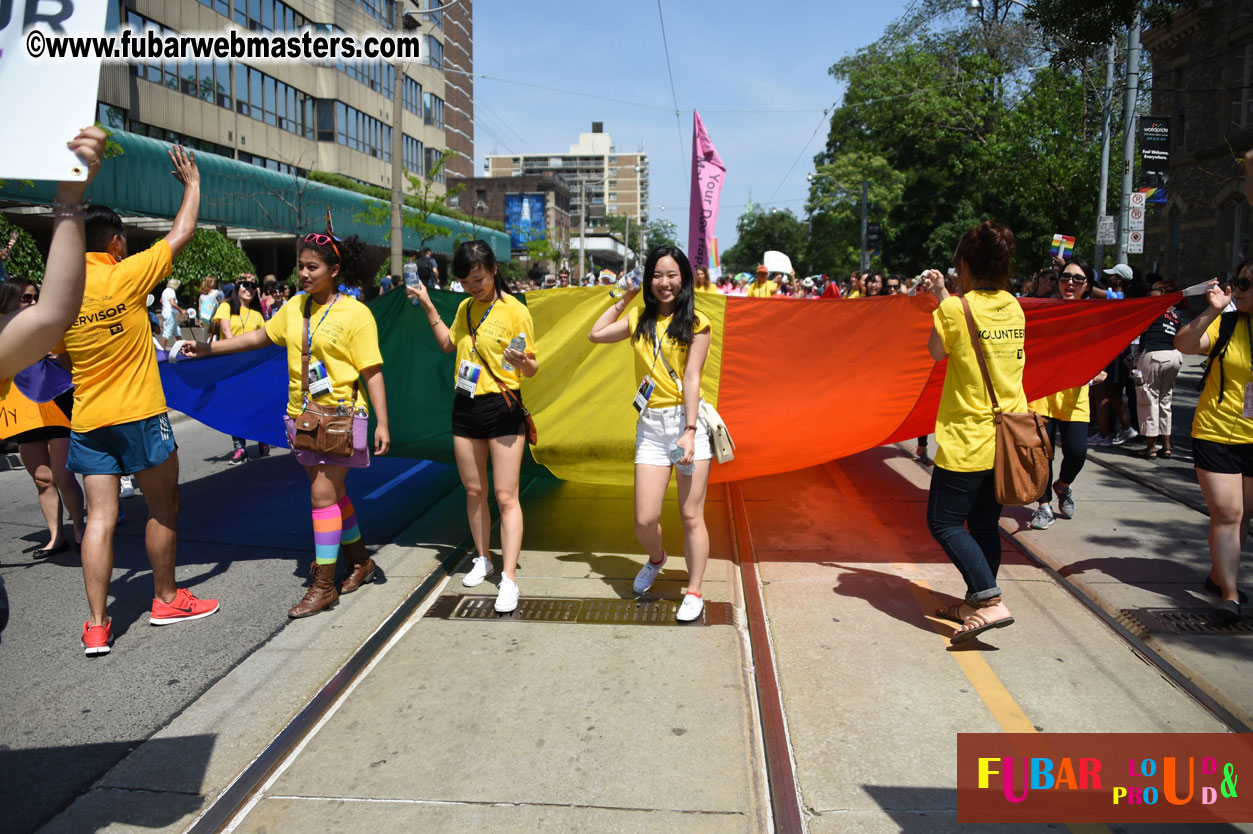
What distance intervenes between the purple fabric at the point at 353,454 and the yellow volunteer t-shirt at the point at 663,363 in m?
1.49

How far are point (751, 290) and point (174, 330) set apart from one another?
9.33m

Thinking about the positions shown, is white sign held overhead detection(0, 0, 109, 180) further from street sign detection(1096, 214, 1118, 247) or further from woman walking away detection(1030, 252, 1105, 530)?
street sign detection(1096, 214, 1118, 247)

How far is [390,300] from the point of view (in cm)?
632

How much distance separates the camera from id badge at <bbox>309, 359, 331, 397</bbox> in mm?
4699

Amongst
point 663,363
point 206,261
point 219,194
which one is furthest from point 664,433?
point 219,194

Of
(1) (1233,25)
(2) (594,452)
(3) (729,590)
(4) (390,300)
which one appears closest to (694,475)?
(3) (729,590)

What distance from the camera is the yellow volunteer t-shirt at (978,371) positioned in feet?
14.0

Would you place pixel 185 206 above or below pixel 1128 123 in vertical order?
below

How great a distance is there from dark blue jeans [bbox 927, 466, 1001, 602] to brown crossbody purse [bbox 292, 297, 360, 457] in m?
2.91

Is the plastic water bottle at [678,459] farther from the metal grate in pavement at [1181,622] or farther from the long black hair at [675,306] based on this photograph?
the metal grate in pavement at [1181,622]

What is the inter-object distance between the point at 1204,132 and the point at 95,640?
105ft

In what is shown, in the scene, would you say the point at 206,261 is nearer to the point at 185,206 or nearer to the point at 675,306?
the point at 185,206

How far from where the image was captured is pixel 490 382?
4.91m

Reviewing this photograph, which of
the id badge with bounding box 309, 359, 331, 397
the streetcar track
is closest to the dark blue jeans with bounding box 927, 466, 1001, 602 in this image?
the streetcar track
